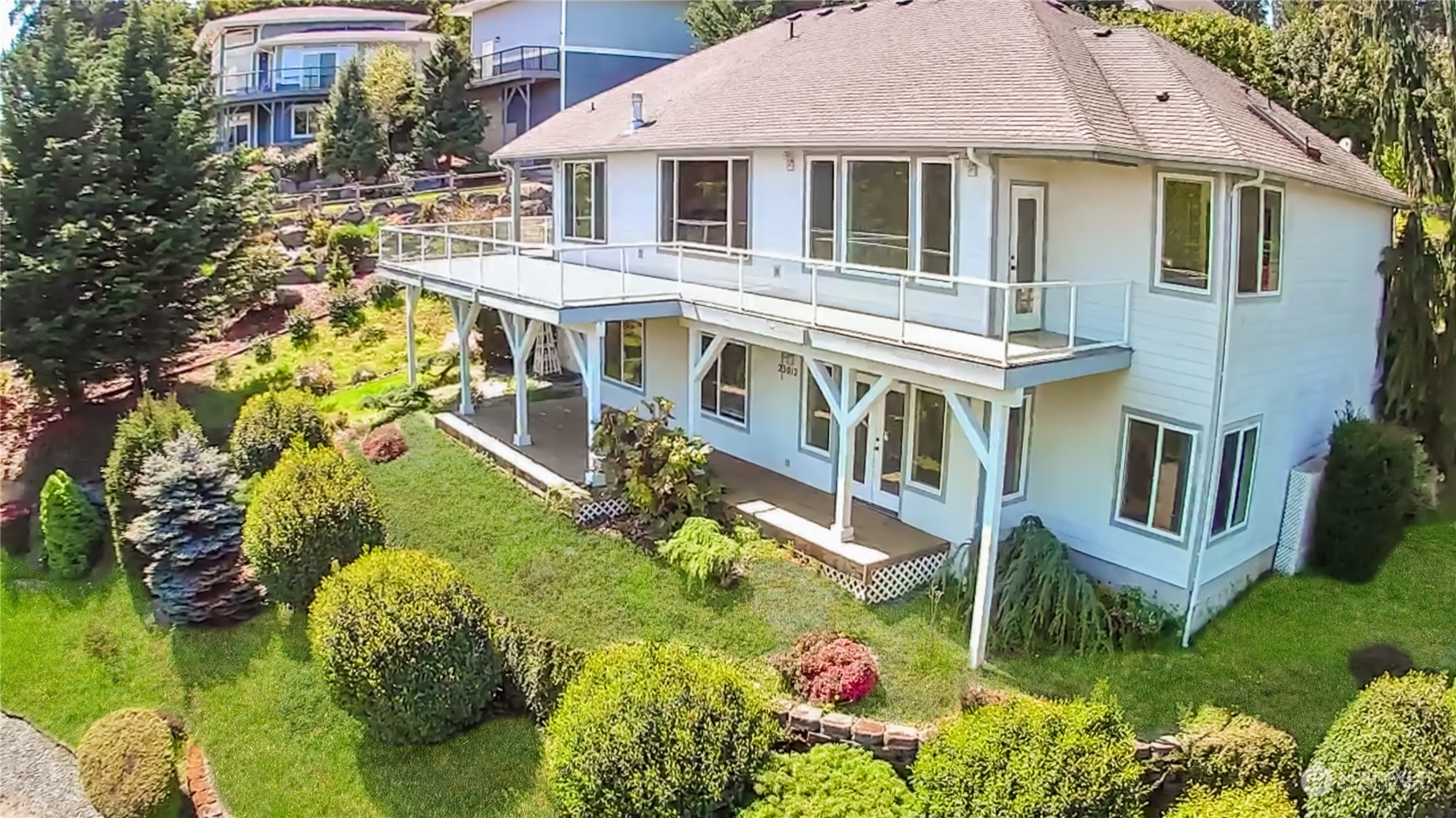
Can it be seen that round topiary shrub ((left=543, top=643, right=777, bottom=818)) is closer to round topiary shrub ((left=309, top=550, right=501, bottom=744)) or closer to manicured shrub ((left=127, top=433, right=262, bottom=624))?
round topiary shrub ((left=309, top=550, right=501, bottom=744))

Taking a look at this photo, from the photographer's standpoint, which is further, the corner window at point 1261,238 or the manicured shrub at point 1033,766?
the corner window at point 1261,238

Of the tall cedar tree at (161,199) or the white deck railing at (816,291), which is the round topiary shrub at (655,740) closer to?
the white deck railing at (816,291)

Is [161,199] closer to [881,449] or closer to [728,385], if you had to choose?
[728,385]

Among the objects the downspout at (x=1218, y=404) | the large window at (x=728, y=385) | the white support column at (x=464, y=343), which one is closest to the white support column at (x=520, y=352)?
the white support column at (x=464, y=343)

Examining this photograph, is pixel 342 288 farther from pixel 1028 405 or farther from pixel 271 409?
pixel 1028 405

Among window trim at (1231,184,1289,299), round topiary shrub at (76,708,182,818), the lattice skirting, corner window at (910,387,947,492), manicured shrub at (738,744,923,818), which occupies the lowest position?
round topiary shrub at (76,708,182,818)

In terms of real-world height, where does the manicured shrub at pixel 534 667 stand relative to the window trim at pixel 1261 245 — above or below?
below

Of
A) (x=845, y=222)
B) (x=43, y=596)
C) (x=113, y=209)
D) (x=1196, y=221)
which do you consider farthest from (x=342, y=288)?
(x=1196, y=221)

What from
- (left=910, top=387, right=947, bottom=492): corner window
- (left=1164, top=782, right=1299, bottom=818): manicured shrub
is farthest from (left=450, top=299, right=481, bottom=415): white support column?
(left=1164, top=782, right=1299, bottom=818): manicured shrub
